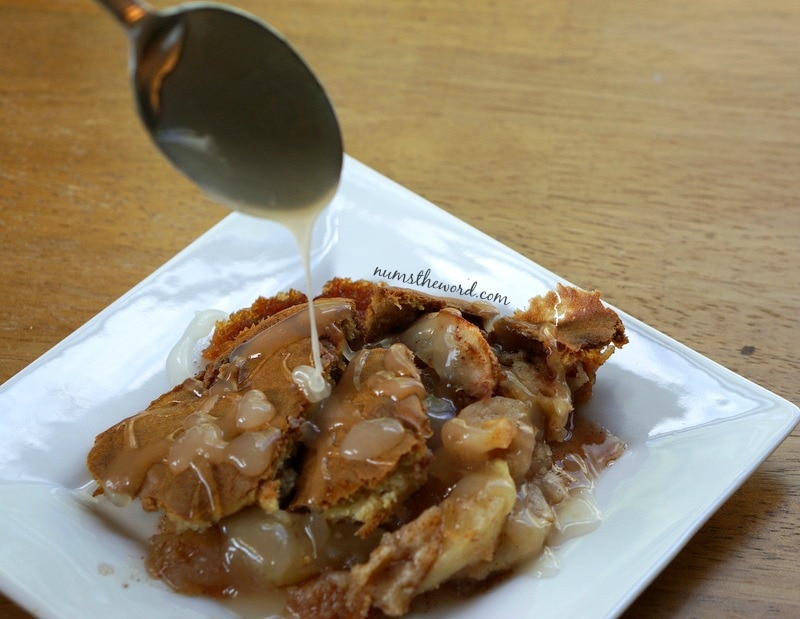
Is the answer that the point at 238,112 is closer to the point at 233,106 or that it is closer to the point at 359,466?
the point at 233,106

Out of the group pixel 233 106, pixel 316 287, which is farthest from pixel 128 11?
pixel 316 287

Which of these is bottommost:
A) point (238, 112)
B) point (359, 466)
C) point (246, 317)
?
point (246, 317)

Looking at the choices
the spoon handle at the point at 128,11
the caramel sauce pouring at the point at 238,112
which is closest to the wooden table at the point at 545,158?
the caramel sauce pouring at the point at 238,112

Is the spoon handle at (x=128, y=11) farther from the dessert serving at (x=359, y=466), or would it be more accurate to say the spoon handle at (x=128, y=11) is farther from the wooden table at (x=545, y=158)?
the wooden table at (x=545, y=158)

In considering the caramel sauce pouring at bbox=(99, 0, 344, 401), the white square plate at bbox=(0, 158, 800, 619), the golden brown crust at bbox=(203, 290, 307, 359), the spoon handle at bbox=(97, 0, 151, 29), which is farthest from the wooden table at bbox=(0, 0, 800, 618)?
the spoon handle at bbox=(97, 0, 151, 29)

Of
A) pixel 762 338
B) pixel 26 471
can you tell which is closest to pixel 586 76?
pixel 762 338

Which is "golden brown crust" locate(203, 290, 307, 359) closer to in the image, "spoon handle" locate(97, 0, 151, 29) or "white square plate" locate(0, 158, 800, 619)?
"white square plate" locate(0, 158, 800, 619)

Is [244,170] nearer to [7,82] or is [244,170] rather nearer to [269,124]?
[269,124]
